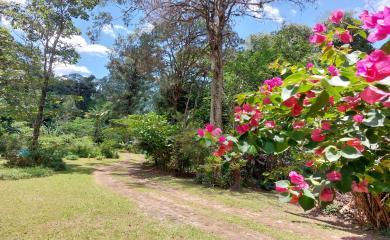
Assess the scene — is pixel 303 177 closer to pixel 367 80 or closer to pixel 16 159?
pixel 367 80

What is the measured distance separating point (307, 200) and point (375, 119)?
34 centimetres

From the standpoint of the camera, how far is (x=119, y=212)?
22.1ft

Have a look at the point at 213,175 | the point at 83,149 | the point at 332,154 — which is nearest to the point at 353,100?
the point at 332,154

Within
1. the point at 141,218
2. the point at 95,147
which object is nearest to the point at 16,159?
the point at 95,147

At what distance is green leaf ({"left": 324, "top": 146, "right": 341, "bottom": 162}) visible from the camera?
1133 millimetres

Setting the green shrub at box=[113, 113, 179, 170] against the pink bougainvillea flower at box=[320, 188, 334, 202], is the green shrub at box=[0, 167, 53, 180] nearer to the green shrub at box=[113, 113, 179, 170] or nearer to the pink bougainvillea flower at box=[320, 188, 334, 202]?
the green shrub at box=[113, 113, 179, 170]

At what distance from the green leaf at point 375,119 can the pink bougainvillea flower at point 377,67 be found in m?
0.21

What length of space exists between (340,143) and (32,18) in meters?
18.1

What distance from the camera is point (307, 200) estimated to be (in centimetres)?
117

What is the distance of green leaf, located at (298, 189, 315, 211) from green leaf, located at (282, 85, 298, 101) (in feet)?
A: 1.09

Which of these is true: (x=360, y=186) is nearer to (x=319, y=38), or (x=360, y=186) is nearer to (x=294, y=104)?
(x=294, y=104)

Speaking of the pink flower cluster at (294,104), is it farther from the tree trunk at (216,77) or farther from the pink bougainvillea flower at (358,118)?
the tree trunk at (216,77)

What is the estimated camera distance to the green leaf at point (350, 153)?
3.64 feet

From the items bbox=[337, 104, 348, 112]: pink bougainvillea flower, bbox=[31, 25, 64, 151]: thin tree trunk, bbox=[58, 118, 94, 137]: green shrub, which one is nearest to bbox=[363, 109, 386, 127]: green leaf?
bbox=[337, 104, 348, 112]: pink bougainvillea flower
